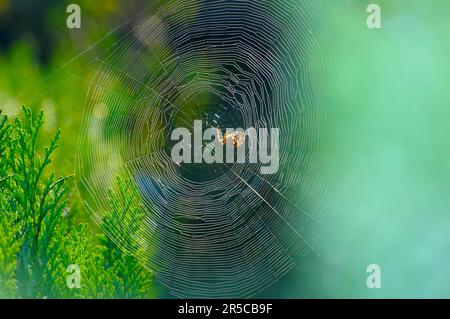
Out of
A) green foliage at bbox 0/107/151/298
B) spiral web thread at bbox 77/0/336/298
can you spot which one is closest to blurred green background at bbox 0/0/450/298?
spiral web thread at bbox 77/0/336/298

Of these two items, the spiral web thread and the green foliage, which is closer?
the green foliage

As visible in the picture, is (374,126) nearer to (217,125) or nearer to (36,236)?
(217,125)

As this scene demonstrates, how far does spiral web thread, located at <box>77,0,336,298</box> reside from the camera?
1.33 metres

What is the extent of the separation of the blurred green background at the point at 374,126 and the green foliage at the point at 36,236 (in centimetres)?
25

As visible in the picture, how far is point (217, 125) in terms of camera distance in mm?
1380

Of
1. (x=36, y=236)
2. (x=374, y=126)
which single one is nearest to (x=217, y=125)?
(x=374, y=126)

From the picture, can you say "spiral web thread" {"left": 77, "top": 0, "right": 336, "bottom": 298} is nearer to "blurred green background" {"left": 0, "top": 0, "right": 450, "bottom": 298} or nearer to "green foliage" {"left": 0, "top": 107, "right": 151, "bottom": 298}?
"blurred green background" {"left": 0, "top": 0, "right": 450, "bottom": 298}

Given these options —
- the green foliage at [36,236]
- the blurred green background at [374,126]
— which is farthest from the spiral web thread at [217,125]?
the green foliage at [36,236]

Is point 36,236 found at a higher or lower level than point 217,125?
lower

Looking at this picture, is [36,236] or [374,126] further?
[374,126]

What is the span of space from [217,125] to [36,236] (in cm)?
53

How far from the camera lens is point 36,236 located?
3.13 feet

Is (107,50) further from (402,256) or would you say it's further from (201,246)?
(402,256)

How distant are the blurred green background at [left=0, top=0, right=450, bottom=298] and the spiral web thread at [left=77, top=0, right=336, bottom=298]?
4 cm
